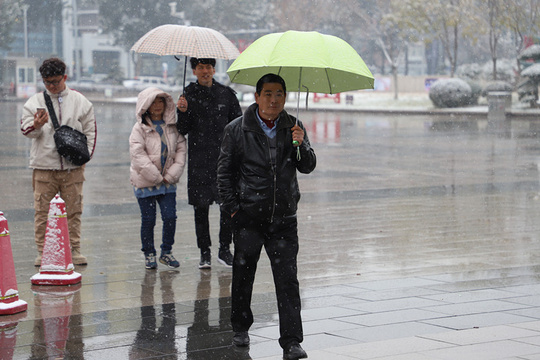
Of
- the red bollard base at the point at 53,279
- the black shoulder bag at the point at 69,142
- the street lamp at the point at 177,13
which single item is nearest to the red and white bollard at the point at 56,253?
the red bollard base at the point at 53,279

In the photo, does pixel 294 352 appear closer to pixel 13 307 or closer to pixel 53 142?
pixel 13 307

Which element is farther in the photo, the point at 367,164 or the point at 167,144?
the point at 367,164

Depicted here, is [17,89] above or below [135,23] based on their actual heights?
below

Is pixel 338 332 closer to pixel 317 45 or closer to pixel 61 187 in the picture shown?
pixel 317 45

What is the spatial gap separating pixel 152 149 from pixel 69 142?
28.8 inches

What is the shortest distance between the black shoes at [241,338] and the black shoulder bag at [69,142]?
296 cm

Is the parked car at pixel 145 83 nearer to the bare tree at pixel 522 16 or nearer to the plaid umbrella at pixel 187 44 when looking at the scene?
the bare tree at pixel 522 16

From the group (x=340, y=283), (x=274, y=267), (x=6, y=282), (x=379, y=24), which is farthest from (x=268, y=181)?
(x=379, y=24)

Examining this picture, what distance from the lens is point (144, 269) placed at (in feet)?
26.4

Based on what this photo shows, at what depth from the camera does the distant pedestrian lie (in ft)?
25.4

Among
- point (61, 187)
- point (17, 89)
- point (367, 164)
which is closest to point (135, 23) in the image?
point (17, 89)

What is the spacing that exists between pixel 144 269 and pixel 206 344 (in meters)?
2.67

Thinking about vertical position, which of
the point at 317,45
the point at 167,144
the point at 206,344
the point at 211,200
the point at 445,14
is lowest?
the point at 206,344

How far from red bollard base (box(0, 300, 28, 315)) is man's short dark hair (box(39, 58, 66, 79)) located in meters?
2.20
